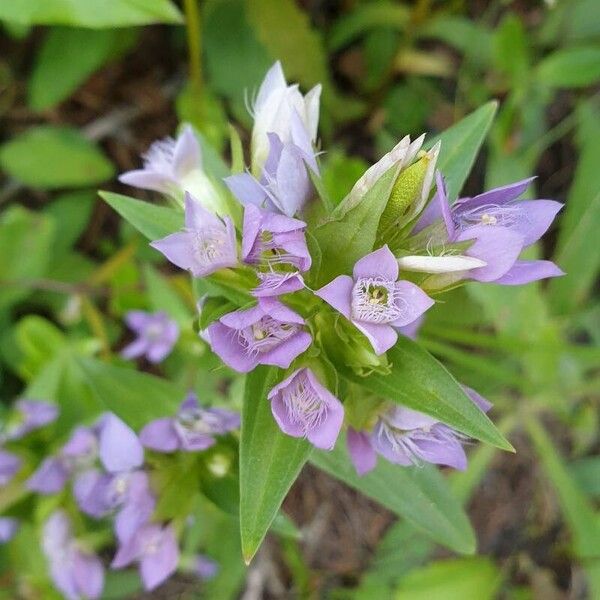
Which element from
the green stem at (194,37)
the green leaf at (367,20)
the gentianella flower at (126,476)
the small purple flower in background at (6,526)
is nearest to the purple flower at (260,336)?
the gentianella flower at (126,476)

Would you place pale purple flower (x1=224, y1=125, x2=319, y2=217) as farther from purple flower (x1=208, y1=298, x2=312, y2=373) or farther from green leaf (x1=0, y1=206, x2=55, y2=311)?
green leaf (x1=0, y1=206, x2=55, y2=311)

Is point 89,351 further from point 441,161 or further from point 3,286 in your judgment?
point 441,161

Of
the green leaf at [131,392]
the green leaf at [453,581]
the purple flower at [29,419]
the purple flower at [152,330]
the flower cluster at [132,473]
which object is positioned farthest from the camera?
the green leaf at [453,581]

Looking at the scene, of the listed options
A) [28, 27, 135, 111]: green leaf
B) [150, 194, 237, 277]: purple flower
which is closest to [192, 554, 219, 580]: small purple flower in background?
[150, 194, 237, 277]: purple flower

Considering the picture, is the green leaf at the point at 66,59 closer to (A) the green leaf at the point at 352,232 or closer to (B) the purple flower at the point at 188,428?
(B) the purple flower at the point at 188,428

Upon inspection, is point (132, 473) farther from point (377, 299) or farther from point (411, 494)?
point (377, 299)

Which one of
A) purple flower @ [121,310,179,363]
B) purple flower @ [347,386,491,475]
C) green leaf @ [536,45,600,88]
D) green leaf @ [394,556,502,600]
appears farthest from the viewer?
green leaf @ [394,556,502,600]
